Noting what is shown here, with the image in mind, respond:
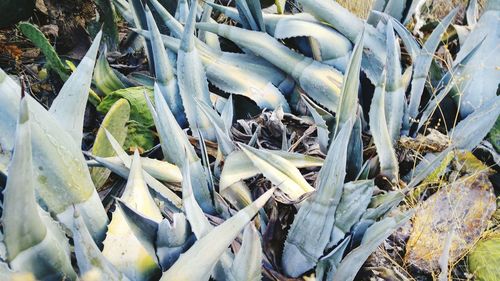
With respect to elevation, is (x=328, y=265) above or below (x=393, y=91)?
below

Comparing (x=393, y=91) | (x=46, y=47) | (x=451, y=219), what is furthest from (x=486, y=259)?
(x=46, y=47)

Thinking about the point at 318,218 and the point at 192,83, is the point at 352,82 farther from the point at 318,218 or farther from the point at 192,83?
the point at 192,83

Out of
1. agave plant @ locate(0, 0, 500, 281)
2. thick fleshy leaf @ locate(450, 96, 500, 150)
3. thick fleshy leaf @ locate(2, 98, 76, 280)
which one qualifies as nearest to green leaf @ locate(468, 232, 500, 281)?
agave plant @ locate(0, 0, 500, 281)

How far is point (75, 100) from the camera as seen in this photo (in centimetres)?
89

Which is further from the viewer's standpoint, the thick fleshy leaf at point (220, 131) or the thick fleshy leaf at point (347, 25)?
the thick fleshy leaf at point (347, 25)

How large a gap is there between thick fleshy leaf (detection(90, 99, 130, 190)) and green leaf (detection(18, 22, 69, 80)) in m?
0.26

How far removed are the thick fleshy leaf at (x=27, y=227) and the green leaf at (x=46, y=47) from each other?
705mm

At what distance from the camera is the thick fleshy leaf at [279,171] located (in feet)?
3.26

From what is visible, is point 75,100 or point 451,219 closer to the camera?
point 75,100

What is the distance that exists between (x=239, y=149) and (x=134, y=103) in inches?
13.7

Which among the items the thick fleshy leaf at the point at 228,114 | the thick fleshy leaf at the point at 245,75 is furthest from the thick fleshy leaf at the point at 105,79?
the thick fleshy leaf at the point at 228,114

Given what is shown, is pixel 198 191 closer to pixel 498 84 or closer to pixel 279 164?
pixel 279 164

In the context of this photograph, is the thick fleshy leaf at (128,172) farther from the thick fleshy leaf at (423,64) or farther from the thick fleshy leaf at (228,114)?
the thick fleshy leaf at (423,64)

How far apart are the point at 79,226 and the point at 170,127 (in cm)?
38
